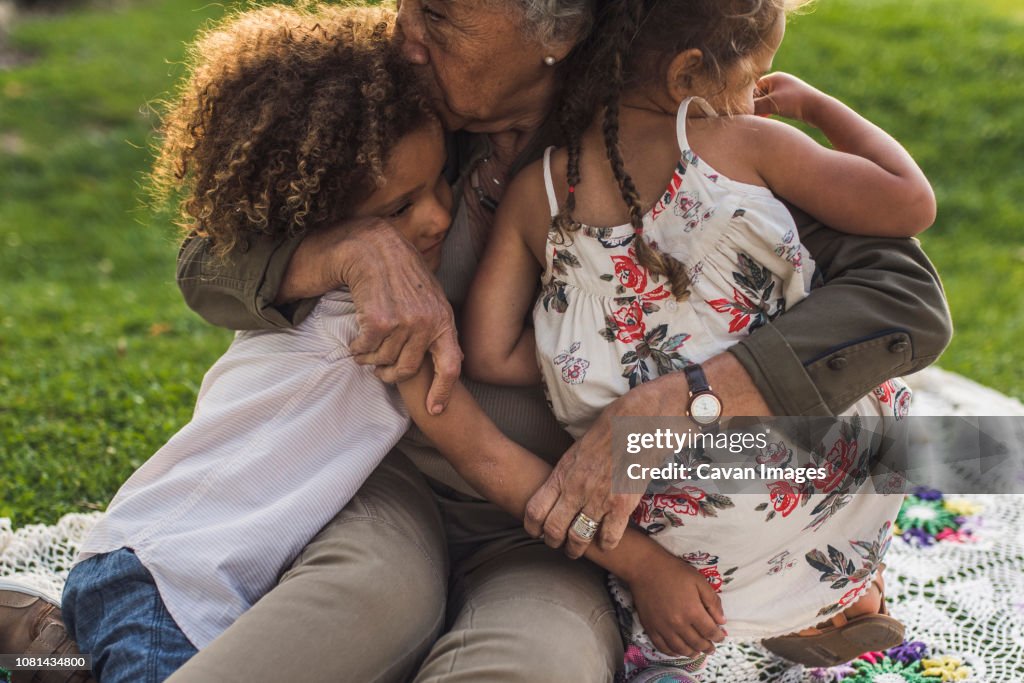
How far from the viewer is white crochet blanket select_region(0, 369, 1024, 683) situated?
2490 millimetres

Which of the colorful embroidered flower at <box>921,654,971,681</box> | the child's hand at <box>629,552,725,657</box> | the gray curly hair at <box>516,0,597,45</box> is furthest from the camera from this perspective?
the colorful embroidered flower at <box>921,654,971,681</box>

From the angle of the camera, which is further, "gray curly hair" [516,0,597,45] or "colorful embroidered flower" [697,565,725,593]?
"colorful embroidered flower" [697,565,725,593]

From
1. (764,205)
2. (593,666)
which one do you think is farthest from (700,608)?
(764,205)

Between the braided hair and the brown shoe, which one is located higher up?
the braided hair

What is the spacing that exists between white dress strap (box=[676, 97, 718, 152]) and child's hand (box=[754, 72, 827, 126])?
0.26 meters

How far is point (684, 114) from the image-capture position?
210 cm

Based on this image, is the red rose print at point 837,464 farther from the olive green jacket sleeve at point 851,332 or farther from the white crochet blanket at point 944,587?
the white crochet blanket at point 944,587

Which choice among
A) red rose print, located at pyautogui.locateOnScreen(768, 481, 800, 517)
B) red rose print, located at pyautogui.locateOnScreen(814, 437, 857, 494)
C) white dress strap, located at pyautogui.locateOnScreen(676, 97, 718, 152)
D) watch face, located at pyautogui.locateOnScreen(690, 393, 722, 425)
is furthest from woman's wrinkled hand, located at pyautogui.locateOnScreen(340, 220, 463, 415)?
red rose print, located at pyautogui.locateOnScreen(814, 437, 857, 494)

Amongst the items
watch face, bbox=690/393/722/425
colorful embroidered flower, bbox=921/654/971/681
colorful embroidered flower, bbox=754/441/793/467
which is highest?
watch face, bbox=690/393/722/425

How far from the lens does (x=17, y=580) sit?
230 centimetres

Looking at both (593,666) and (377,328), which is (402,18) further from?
(593,666)

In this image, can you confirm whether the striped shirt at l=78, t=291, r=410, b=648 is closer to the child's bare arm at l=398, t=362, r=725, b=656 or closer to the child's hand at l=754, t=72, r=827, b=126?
the child's bare arm at l=398, t=362, r=725, b=656

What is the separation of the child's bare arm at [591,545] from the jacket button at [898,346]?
622 mm

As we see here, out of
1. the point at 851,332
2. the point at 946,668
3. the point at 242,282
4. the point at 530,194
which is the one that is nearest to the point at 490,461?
the point at 530,194
